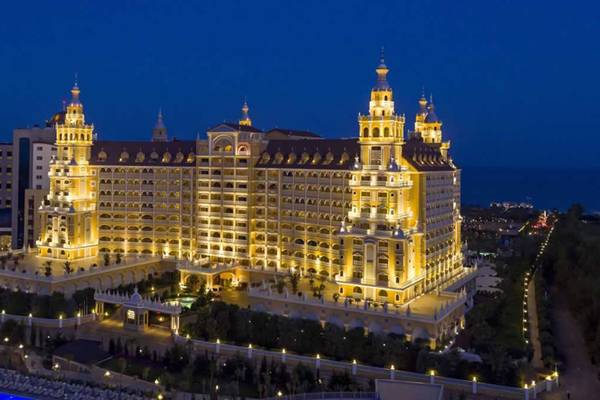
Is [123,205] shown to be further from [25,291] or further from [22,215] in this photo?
[22,215]

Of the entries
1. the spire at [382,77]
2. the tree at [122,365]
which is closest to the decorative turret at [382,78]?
the spire at [382,77]

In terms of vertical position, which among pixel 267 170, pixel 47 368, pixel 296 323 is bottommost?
pixel 47 368

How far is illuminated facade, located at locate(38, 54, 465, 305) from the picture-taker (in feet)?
154

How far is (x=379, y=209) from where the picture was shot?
4709 cm

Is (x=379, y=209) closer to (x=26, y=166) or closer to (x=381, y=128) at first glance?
A: (x=381, y=128)

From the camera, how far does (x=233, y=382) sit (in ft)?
118

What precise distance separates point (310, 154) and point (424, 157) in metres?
10.1

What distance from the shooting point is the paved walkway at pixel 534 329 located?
39.2 m

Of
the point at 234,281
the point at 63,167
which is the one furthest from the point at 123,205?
the point at 234,281

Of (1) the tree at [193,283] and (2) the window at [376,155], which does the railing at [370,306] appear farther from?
(2) the window at [376,155]

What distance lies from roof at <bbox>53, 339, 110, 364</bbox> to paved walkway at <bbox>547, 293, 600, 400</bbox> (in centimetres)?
2799

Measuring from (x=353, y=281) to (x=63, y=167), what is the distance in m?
32.1

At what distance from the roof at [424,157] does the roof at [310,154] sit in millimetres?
4336

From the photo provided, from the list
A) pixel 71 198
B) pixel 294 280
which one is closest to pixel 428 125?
pixel 294 280
